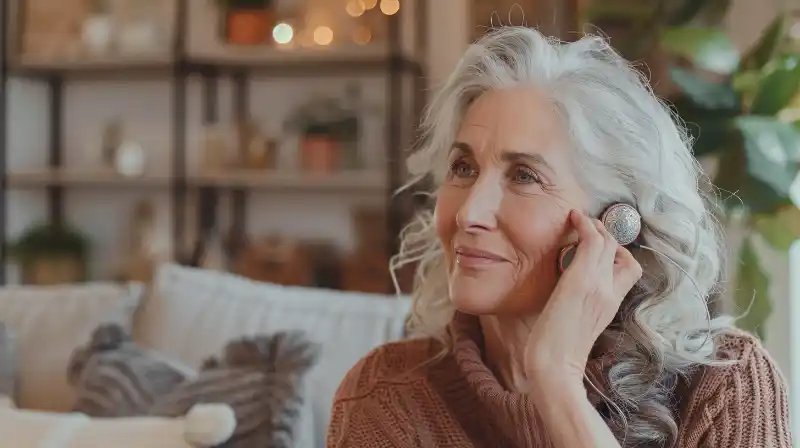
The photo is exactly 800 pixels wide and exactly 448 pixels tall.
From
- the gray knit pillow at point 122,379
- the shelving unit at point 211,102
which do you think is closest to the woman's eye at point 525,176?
the gray knit pillow at point 122,379

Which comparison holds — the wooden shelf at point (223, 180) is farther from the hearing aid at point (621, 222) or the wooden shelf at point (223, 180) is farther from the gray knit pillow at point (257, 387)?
the hearing aid at point (621, 222)

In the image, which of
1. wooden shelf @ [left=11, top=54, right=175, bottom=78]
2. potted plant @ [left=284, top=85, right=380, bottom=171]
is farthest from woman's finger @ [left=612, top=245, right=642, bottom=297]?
wooden shelf @ [left=11, top=54, right=175, bottom=78]

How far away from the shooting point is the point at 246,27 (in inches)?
129

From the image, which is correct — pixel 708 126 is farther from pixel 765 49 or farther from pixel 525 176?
pixel 525 176

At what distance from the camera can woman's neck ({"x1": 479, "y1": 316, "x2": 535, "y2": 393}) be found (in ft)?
4.31

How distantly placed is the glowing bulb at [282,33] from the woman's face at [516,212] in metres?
2.14

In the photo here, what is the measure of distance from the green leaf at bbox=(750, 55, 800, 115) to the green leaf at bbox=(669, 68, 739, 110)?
1.9 inches

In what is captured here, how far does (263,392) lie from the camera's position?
5.12ft

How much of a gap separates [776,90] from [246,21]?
188 cm

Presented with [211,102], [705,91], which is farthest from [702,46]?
[211,102]

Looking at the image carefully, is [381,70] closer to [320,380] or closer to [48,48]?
[48,48]

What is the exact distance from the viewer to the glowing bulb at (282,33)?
→ 327 centimetres

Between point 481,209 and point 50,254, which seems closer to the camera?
point 481,209

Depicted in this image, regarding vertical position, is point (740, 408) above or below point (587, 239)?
below
